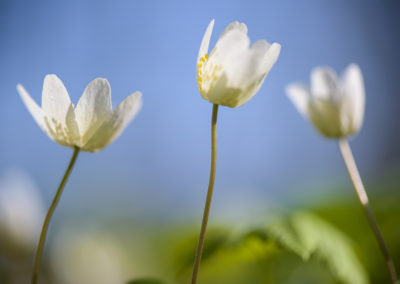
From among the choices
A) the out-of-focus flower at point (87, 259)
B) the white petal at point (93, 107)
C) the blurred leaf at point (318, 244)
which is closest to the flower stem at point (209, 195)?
the white petal at point (93, 107)

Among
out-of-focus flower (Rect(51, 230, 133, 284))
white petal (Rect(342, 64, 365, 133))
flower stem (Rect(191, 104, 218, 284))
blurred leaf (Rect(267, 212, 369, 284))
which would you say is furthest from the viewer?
out-of-focus flower (Rect(51, 230, 133, 284))

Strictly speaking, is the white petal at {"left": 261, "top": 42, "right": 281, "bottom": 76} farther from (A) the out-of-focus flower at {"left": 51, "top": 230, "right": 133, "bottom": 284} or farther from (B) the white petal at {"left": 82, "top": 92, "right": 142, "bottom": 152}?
(A) the out-of-focus flower at {"left": 51, "top": 230, "right": 133, "bottom": 284}

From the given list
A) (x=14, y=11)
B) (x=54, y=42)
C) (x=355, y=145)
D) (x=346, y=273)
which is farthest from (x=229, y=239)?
(x=14, y=11)

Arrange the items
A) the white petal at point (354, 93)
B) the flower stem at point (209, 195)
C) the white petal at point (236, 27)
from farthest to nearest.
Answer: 1. the white petal at point (354, 93)
2. the white petal at point (236, 27)
3. the flower stem at point (209, 195)

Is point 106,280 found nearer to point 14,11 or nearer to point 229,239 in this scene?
point 229,239

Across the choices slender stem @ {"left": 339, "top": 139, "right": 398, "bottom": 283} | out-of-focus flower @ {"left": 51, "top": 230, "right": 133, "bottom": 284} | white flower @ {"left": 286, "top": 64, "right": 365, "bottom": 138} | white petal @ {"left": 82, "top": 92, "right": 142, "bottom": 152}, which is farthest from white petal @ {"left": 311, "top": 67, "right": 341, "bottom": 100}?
out-of-focus flower @ {"left": 51, "top": 230, "right": 133, "bottom": 284}

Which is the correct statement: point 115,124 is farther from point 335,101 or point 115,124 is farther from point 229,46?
point 335,101

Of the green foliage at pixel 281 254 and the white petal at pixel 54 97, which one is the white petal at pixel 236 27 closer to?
the white petal at pixel 54 97

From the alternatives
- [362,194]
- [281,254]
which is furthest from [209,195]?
[281,254]
